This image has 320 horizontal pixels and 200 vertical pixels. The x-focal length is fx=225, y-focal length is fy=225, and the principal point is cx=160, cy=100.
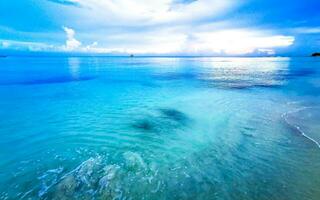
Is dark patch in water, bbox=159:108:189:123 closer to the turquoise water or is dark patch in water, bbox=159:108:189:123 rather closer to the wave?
the turquoise water

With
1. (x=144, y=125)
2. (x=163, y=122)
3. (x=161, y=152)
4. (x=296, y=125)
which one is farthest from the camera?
(x=163, y=122)

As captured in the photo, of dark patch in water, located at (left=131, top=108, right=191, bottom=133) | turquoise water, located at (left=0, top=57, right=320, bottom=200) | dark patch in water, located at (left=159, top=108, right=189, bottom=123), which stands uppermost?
turquoise water, located at (left=0, top=57, right=320, bottom=200)

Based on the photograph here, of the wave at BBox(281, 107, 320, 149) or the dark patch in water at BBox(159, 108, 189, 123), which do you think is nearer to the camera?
the wave at BBox(281, 107, 320, 149)

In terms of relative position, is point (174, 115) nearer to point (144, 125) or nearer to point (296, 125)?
point (144, 125)

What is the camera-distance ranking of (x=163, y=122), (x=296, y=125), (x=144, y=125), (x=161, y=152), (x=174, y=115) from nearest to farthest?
(x=161, y=152), (x=296, y=125), (x=144, y=125), (x=163, y=122), (x=174, y=115)

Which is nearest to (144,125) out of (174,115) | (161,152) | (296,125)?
(174,115)

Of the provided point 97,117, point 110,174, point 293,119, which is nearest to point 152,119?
point 97,117

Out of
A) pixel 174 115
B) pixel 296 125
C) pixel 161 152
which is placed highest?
pixel 296 125

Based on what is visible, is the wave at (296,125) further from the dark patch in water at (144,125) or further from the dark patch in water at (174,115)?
the dark patch in water at (144,125)

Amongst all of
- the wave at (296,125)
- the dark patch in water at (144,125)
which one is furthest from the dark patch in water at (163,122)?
the wave at (296,125)

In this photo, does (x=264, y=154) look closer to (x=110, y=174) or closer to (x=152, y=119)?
(x=110, y=174)

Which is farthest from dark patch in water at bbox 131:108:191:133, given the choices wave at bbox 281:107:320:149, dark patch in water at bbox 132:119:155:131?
wave at bbox 281:107:320:149
